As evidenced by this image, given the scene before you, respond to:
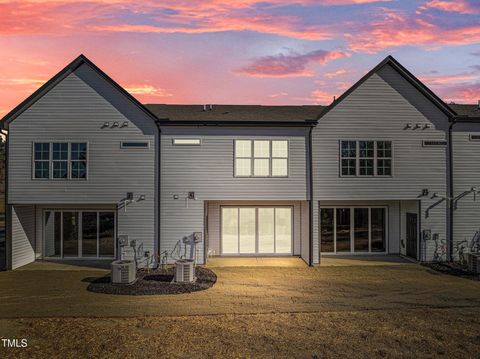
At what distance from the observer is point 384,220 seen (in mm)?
20516

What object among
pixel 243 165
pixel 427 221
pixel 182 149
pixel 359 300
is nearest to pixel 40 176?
pixel 182 149

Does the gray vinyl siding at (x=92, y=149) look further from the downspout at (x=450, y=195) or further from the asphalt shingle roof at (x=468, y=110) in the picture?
the asphalt shingle roof at (x=468, y=110)

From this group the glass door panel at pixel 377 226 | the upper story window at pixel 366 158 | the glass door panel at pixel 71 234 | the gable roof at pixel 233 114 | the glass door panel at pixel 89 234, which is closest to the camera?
the gable roof at pixel 233 114

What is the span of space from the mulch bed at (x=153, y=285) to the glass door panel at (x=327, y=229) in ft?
22.2

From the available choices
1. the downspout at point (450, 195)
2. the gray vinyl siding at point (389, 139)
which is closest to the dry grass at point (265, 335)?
the gray vinyl siding at point (389, 139)

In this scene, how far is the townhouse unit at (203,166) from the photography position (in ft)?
57.6

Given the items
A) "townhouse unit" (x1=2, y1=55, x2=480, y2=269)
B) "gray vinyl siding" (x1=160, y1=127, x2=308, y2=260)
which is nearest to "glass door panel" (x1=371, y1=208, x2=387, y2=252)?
"townhouse unit" (x1=2, y1=55, x2=480, y2=269)

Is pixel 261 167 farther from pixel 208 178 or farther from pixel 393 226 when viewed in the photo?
pixel 393 226

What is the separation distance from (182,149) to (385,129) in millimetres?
9757

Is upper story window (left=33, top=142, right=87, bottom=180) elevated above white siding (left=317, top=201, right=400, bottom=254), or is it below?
above

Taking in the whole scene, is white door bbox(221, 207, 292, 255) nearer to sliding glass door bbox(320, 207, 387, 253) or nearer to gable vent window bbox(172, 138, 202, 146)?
sliding glass door bbox(320, 207, 387, 253)

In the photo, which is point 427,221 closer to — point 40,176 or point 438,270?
point 438,270

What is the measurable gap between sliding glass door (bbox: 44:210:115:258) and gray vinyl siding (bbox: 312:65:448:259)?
10.3m

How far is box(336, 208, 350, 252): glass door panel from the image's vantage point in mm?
20219
